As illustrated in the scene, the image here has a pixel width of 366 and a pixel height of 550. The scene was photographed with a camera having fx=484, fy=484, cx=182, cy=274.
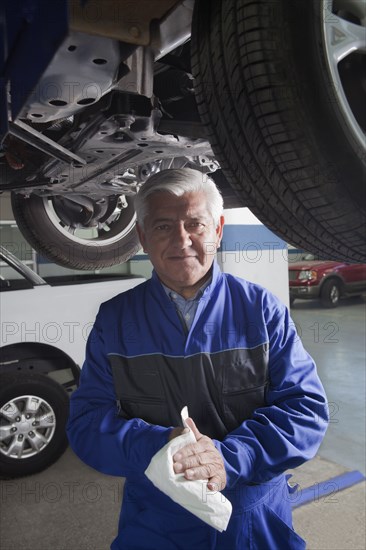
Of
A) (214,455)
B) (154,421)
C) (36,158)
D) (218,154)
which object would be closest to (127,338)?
(154,421)

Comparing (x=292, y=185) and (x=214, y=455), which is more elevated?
(x=292, y=185)

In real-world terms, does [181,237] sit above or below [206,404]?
above

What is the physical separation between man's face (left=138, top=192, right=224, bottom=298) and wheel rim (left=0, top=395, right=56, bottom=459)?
1.58 meters

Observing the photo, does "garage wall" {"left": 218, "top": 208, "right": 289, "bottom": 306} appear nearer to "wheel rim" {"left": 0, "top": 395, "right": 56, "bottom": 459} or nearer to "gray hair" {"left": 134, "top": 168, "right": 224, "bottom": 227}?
"wheel rim" {"left": 0, "top": 395, "right": 56, "bottom": 459}

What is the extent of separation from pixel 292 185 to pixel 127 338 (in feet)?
1.58

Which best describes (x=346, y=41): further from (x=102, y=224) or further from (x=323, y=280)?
(x=323, y=280)

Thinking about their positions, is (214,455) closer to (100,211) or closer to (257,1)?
(257,1)

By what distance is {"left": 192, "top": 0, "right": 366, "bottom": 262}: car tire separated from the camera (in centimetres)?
73

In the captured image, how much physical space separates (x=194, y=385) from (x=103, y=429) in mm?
204

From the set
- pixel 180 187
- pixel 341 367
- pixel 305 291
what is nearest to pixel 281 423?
pixel 180 187

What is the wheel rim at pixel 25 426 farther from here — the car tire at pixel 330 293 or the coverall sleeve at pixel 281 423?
the car tire at pixel 330 293

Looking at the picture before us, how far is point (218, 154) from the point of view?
92 centimetres

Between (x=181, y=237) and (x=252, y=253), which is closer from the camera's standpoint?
(x=181, y=237)

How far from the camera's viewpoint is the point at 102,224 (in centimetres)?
261
